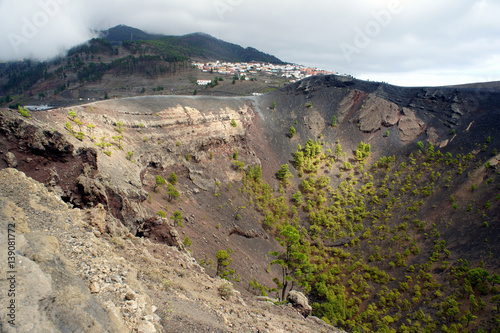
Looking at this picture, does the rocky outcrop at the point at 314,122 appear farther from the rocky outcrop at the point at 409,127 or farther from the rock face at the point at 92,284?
the rock face at the point at 92,284

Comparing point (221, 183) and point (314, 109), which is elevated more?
point (314, 109)

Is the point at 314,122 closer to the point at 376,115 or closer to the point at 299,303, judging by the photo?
the point at 376,115

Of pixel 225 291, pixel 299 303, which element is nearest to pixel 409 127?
pixel 299 303

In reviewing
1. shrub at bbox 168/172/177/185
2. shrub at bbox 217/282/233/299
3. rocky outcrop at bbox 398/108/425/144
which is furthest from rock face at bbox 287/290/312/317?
rocky outcrop at bbox 398/108/425/144

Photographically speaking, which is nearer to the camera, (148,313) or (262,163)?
(148,313)

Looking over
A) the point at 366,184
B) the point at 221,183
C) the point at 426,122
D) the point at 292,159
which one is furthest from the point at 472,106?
the point at 221,183

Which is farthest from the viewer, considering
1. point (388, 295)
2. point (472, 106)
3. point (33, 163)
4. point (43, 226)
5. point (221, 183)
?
point (472, 106)

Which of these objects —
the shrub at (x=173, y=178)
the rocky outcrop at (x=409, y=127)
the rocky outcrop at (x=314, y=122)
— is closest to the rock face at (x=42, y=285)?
the shrub at (x=173, y=178)

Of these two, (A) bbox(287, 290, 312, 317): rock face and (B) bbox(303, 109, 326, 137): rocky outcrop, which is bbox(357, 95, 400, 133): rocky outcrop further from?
(A) bbox(287, 290, 312, 317): rock face

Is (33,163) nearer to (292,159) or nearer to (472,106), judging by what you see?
(292,159)
